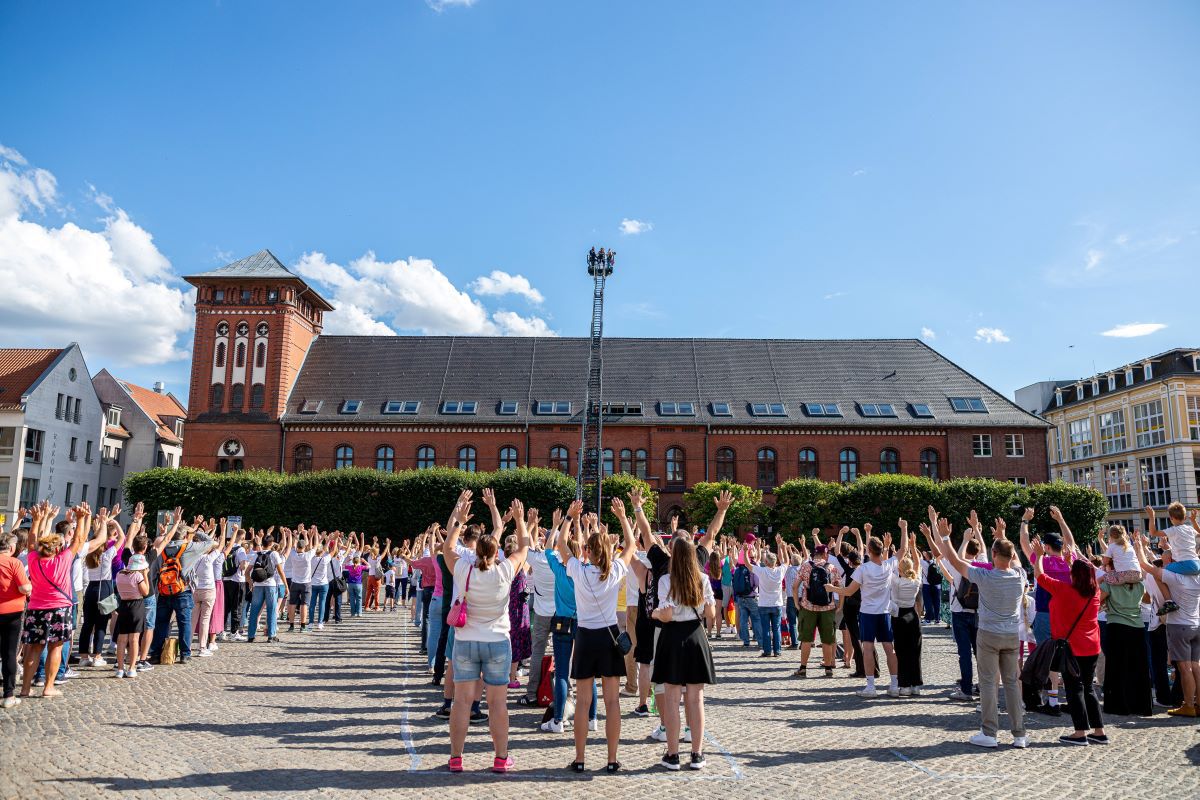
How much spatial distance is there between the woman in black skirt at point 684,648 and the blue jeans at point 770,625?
793cm

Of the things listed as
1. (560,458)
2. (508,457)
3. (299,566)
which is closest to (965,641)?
(299,566)

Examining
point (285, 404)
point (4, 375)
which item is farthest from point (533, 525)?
point (4, 375)

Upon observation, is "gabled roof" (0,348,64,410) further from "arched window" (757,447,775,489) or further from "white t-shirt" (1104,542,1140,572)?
"white t-shirt" (1104,542,1140,572)

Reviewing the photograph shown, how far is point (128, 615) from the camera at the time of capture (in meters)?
11.3

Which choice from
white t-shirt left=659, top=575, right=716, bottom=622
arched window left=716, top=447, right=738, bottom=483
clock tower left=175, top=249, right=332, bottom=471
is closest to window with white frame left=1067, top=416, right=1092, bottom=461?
arched window left=716, top=447, right=738, bottom=483

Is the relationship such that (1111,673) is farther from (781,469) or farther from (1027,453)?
(1027,453)

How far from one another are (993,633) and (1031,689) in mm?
2896

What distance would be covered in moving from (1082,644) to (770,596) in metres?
6.63

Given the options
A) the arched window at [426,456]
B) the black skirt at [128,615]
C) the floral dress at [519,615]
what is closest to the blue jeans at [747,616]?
the floral dress at [519,615]

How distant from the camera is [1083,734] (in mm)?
8172

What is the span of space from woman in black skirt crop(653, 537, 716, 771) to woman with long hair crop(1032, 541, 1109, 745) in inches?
157

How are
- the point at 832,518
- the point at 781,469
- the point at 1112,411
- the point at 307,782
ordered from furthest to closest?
the point at 1112,411, the point at 781,469, the point at 832,518, the point at 307,782

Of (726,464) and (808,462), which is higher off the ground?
(808,462)

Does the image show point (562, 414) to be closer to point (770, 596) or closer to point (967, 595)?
point (770, 596)
